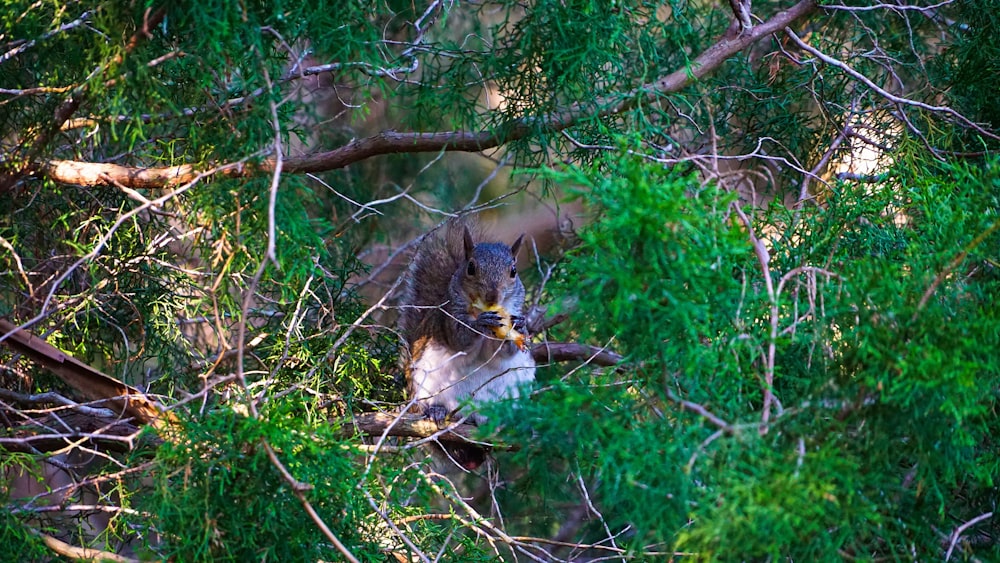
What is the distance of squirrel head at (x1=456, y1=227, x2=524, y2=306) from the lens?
282cm

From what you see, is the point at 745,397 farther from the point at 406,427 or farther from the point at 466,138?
the point at 406,427

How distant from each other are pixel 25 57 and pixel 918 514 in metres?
2.01

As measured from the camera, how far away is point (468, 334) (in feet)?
9.29

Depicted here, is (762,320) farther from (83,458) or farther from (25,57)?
(83,458)

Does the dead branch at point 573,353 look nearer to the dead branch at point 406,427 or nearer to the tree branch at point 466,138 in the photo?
the dead branch at point 406,427

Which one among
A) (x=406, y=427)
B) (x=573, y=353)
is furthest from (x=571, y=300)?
(x=573, y=353)

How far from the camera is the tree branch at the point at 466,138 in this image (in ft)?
6.11

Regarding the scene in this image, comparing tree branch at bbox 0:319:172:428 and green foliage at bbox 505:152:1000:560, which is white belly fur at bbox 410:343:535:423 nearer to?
tree branch at bbox 0:319:172:428

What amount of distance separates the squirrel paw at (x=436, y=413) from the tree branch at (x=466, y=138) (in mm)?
816

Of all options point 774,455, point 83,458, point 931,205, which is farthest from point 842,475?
point 83,458

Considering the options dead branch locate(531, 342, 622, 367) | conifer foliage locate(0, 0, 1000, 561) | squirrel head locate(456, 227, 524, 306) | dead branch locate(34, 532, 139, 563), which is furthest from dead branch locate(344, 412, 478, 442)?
dead branch locate(34, 532, 139, 563)

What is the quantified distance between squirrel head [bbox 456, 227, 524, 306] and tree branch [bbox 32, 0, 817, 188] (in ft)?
2.69

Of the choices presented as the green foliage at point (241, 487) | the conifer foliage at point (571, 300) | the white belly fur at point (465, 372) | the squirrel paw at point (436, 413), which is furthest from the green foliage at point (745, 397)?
the white belly fur at point (465, 372)

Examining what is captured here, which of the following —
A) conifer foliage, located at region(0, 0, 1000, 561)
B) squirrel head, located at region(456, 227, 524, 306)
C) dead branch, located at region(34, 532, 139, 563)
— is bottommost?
dead branch, located at region(34, 532, 139, 563)
